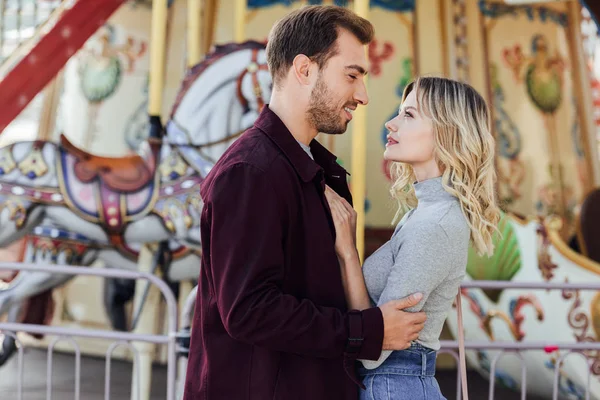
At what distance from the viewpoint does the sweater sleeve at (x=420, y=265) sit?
1323mm

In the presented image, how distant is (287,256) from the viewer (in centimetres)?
130

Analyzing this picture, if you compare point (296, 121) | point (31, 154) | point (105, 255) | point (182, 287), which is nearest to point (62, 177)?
point (31, 154)

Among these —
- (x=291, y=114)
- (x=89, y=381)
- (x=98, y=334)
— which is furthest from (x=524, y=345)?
(x=89, y=381)

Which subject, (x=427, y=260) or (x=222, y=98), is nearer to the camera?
(x=427, y=260)

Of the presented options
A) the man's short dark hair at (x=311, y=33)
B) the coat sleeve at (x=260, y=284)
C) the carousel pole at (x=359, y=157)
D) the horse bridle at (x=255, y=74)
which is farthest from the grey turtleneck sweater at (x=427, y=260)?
the horse bridle at (x=255, y=74)

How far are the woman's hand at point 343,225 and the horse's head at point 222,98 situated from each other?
7.69ft

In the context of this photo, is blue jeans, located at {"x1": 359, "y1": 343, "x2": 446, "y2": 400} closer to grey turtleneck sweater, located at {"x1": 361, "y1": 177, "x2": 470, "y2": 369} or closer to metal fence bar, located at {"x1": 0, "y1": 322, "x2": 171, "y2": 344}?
grey turtleneck sweater, located at {"x1": 361, "y1": 177, "x2": 470, "y2": 369}

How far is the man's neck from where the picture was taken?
55.6 inches

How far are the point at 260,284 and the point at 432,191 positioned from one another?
1.38 ft

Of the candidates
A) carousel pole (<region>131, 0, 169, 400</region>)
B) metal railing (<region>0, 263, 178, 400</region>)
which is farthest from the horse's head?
metal railing (<region>0, 263, 178, 400</region>)

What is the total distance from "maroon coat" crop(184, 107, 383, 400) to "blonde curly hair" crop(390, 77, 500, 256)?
253 mm

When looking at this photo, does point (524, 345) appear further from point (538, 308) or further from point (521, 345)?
point (538, 308)

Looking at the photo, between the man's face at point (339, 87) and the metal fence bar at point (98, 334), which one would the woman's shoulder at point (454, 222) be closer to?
the man's face at point (339, 87)

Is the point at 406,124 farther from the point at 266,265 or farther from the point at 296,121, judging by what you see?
the point at 266,265
